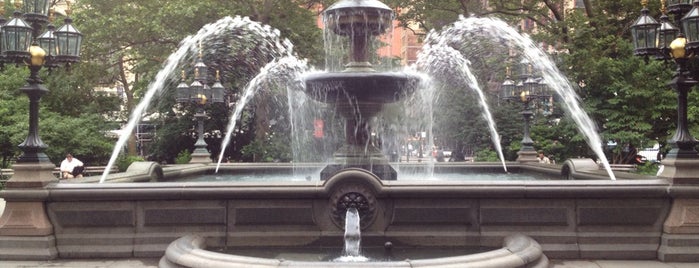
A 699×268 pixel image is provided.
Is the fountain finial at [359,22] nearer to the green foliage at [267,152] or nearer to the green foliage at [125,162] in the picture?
the green foliage at [267,152]

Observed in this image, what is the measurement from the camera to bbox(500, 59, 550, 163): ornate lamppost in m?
19.9

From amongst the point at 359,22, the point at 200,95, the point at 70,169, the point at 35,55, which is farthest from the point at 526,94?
the point at 70,169

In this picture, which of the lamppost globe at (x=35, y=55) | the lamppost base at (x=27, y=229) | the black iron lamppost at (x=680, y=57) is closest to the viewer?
the lamppost base at (x=27, y=229)

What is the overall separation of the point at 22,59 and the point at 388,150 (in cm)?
2338

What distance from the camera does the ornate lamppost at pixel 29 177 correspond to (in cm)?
862

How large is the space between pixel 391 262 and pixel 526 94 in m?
15.8

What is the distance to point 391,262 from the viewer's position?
6480mm

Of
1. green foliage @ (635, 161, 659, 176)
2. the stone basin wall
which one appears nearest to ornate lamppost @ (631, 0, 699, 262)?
the stone basin wall

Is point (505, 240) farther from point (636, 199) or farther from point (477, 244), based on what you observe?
point (636, 199)

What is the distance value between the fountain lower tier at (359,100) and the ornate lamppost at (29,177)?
15.1 ft

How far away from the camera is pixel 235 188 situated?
8477 millimetres

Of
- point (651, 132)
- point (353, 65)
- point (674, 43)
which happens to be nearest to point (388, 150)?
point (651, 132)

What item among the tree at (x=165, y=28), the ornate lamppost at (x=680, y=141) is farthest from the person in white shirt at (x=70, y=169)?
the ornate lamppost at (x=680, y=141)

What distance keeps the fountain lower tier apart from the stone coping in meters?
3.88
